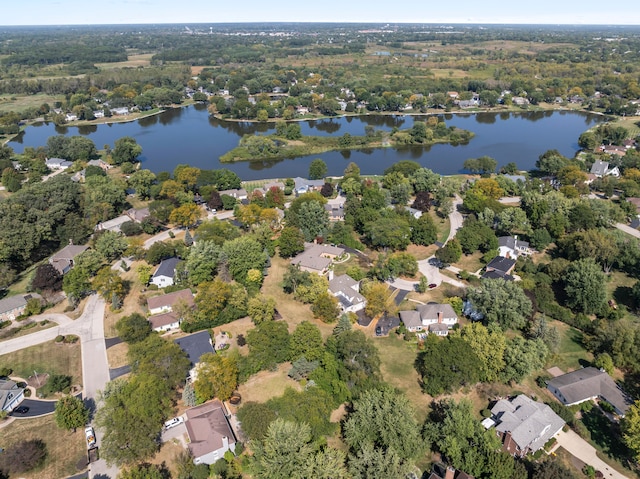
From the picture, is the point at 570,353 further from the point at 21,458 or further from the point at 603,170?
the point at 603,170

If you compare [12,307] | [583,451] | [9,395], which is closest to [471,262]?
[583,451]

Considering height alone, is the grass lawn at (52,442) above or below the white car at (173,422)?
below

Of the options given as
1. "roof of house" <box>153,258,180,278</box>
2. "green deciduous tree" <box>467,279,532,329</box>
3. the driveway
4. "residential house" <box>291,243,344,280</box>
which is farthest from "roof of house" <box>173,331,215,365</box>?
the driveway

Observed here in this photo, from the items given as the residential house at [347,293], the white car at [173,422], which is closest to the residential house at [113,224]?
the residential house at [347,293]

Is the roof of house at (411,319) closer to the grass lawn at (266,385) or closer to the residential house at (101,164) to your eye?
the grass lawn at (266,385)

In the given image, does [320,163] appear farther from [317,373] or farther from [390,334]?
[317,373]
